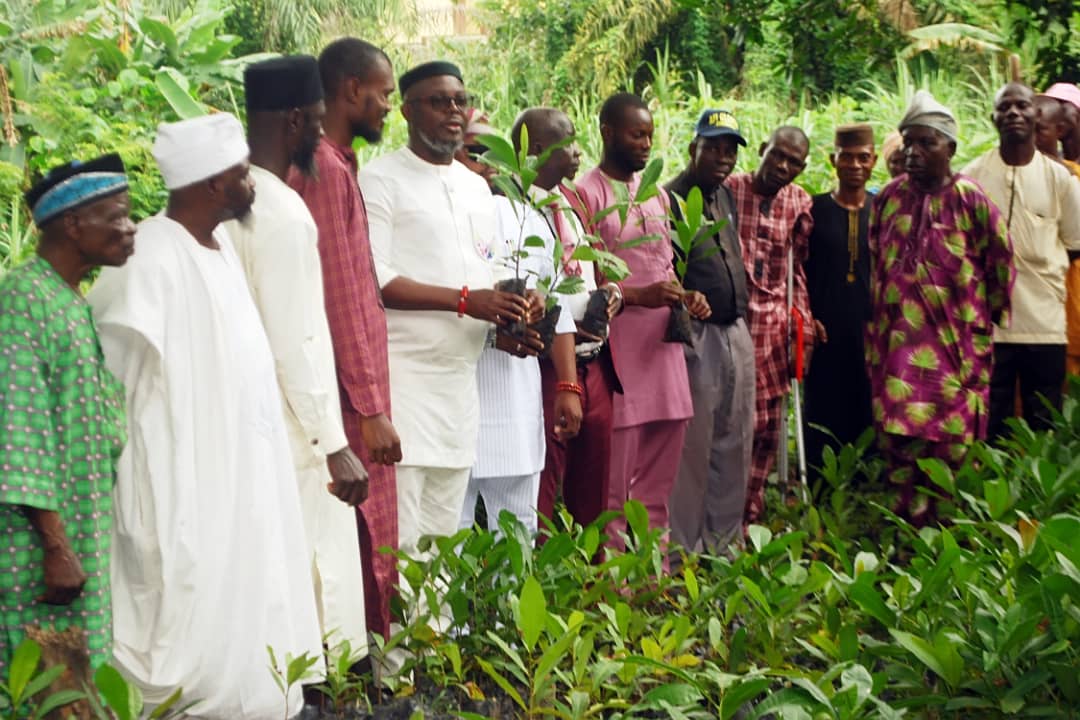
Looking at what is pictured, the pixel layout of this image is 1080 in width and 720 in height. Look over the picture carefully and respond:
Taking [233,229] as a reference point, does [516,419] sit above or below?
below

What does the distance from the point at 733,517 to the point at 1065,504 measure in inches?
61.4

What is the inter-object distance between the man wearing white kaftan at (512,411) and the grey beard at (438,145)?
1.12 feet

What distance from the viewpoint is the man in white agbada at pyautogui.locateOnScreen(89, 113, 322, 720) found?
3779 millimetres

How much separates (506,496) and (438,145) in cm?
131

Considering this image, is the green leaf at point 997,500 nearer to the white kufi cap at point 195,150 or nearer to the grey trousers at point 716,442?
the grey trousers at point 716,442

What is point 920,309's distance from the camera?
699 centimetres

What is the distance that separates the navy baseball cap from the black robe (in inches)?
47.6

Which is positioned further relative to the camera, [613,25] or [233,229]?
[613,25]

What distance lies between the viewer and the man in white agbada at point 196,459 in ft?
12.4

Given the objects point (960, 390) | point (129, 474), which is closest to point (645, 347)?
point (960, 390)

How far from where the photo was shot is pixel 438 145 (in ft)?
16.6

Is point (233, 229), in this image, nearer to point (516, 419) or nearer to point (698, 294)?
point (516, 419)

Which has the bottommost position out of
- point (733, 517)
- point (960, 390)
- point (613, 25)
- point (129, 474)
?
point (733, 517)

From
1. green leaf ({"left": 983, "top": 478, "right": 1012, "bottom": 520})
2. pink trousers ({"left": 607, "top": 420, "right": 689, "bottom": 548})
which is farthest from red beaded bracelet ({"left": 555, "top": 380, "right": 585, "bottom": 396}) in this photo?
green leaf ({"left": 983, "top": 478, "right": 1012, "bottom": 520})
